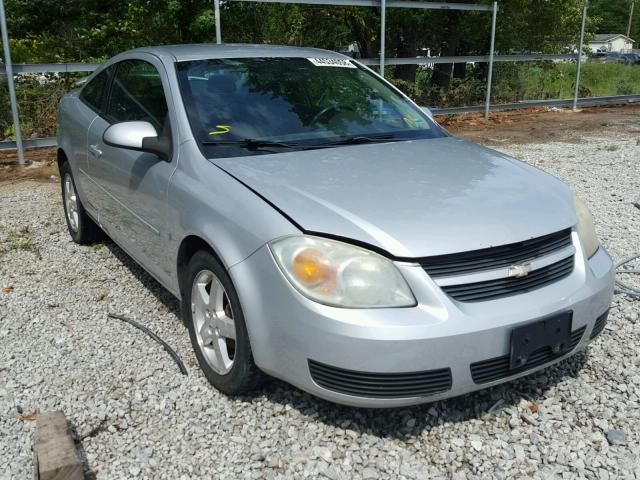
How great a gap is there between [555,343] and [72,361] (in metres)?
2.46

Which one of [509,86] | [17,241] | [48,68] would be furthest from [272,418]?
[509,86]

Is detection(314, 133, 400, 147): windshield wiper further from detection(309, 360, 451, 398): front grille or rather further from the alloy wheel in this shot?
detection(309, 360, 451, 398): front grille

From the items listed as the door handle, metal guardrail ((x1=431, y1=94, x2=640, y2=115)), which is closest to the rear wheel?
the door handle

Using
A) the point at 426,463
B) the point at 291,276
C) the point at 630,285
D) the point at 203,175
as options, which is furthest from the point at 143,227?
the point at 630,285

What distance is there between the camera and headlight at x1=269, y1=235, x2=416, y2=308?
2482 mm

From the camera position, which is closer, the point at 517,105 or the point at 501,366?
the point at 501,366

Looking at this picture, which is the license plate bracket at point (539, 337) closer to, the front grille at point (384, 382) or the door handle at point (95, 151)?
the front grille at point (384, 382)

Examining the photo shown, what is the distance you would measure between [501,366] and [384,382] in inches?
19.0

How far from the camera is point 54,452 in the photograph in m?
2.47

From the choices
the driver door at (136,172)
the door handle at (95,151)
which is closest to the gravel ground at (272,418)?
the driver door at (136,172)

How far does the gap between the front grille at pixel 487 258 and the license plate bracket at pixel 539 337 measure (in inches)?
10.3

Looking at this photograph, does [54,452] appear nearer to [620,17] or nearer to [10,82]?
[10,82]

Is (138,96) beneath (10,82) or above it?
above

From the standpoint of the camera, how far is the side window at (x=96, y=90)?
480 centimetres
